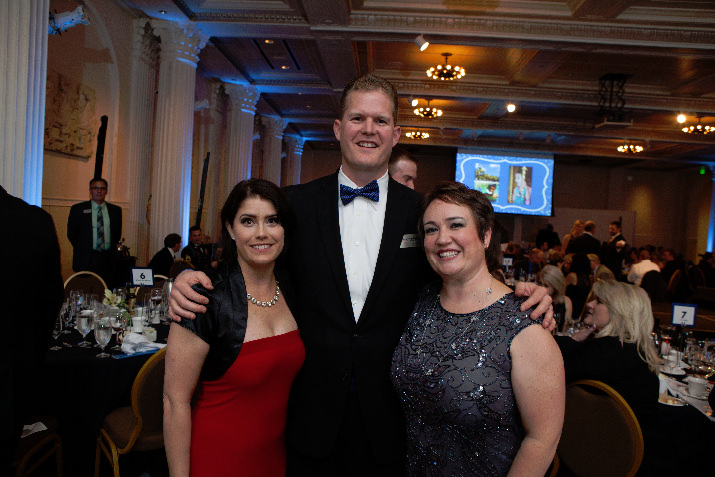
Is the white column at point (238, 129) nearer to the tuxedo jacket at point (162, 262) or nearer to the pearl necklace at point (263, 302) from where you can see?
the tuxedo jacket at point (162, 262)

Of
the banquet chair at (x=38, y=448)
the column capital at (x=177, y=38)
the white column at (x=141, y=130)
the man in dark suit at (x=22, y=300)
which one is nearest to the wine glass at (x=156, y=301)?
the banquet chair at (x=38, y=448)

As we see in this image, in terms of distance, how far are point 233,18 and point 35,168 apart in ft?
13.5

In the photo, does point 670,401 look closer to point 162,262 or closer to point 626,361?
point 626,361

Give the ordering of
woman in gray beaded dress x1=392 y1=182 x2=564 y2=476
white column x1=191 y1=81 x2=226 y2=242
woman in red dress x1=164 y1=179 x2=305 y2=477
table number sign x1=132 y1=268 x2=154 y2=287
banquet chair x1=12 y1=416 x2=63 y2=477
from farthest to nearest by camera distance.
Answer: white column x1=191 y1=81 x2=226 y2=242 < table number sign x1=132 y1=268 x2=154 y2=287 < banquet chair x1=12 y1=416 x2=63 y2=477 < woman in red dress x1=164 y1=179 x2=305 y2=477 < woman in gray beaded dress x1=392 y1=182 x2=564 y2=476

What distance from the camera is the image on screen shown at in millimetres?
16391

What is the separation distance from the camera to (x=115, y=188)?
7.55 metres

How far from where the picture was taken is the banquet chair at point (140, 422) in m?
2.45

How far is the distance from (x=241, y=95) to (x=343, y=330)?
10580 millimetres

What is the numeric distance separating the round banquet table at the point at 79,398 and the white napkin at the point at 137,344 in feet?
0.64

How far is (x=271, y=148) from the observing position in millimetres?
14703

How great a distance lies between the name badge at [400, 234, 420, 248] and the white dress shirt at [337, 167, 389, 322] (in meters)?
0.10

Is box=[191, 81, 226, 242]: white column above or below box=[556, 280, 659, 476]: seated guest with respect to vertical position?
above

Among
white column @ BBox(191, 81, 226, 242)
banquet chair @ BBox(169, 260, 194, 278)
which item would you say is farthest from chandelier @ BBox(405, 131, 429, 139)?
banquet chair @ BBox(169, 260, 194, 278)

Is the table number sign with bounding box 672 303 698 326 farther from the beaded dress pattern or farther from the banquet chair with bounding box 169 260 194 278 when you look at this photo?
the banquet chair with bounding box 169 260 194 278
